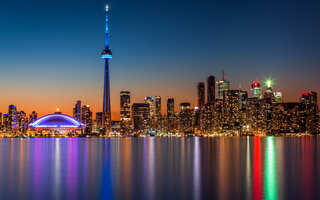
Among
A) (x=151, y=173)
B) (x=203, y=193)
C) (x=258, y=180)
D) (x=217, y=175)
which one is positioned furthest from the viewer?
(x=151, y=173)

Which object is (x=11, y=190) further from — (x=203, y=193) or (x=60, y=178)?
(x=203, y=193)

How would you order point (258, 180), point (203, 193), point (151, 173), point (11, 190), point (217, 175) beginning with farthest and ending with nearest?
point (151, 173)
point (217, 175)
point (258, 180)
point (11, 190)
point (203, 193)

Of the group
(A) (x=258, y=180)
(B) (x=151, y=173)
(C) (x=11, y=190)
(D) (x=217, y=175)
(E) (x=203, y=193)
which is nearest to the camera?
(E) (x=203, y=193)

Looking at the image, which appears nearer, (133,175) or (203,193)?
(203,193)

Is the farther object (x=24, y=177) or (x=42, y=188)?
(x=24, y=177)

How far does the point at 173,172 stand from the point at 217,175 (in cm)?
549

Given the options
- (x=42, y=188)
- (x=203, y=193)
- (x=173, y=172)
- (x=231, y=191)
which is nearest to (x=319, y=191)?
(x=231, y=191)

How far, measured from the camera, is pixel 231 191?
1094 inches

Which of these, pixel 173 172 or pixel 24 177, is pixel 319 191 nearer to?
pixel 173 172

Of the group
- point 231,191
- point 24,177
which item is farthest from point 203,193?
point 24,177

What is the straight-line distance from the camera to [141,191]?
28.5 metres

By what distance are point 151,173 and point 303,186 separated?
15.4 m

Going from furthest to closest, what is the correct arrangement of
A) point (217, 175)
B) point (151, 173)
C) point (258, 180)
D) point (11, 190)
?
point (151, 173) → point (217, 175) → point (258, 180) → point (11, 190)

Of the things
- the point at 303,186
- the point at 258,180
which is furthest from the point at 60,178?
the point at 303,186
